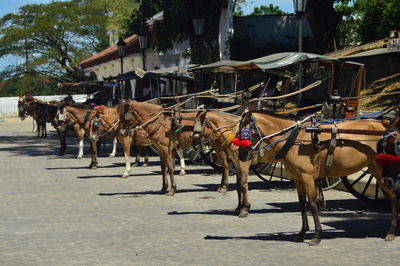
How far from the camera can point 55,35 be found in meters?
66.1

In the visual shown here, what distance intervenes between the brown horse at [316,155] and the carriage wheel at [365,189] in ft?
5.75

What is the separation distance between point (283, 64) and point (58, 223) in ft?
18.0

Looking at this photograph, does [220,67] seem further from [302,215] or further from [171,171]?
[302,215]

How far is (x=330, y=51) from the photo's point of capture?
28.3m

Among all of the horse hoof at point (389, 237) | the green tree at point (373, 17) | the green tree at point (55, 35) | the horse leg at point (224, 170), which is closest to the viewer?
the horse hoof at point (389, 237)

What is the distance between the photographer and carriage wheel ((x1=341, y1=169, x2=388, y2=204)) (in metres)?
11.4

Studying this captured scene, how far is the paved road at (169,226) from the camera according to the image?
8.09m

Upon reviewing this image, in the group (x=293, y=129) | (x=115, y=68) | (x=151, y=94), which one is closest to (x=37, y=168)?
(x=151, y=94)

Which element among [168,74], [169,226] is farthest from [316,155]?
[168,74]

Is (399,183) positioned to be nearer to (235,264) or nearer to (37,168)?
(235,264)

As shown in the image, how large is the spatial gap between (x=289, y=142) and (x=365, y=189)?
3158mm

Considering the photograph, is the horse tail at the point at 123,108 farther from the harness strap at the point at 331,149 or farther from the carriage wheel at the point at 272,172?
the harness strap at the point at 331,149

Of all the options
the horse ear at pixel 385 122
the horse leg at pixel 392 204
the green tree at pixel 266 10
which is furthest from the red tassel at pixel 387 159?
the green tree at pixel 266 10

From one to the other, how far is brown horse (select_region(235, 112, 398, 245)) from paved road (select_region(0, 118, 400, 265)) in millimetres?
576
